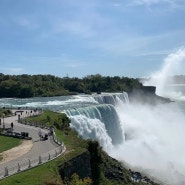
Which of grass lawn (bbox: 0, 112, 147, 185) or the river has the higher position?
grass lawn (bbox: 0, 112, 147, 185)

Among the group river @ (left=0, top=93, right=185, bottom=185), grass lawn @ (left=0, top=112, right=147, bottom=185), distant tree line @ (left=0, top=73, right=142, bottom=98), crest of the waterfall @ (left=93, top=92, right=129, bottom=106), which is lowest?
river @ (left=0, top=93, right=185, bottom=185)

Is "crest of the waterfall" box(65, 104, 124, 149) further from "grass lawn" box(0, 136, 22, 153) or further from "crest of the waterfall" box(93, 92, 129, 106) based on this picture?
"crest of the waterfall" box(93, 92, 129, 106)

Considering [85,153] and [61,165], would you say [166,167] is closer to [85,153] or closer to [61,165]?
[85,153]

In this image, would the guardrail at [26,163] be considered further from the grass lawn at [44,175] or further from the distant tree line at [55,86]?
the distant tree line at [55,86]

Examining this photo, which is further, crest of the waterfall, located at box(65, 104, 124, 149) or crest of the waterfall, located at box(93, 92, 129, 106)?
crest of the waterfall, located at box(93, 92, 129, 106)

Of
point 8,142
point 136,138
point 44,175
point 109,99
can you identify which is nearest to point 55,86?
point 109,99

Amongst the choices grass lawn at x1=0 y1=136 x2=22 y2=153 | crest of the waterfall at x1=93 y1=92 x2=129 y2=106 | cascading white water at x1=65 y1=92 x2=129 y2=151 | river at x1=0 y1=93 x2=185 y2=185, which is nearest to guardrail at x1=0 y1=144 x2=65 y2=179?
grass lawn at x1=0 y1=136 x2=22 y2=153

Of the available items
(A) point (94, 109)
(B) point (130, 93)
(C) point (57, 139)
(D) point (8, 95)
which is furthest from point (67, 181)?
(B) point (130, 93)

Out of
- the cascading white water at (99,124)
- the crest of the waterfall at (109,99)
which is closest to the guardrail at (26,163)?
the cascading white water at (99,124)

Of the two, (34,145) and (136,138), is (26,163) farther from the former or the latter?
(136,138)
